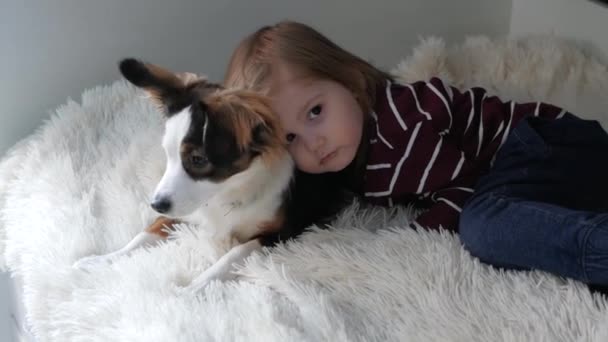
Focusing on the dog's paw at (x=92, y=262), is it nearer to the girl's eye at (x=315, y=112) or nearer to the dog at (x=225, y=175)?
the dog at (x=225, y=175)

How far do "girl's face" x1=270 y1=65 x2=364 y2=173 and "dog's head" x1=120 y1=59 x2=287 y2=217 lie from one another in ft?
0.35

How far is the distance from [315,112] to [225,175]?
0.22m

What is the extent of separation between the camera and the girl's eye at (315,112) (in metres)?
1.19

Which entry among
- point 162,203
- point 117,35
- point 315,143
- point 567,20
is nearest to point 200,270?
point 162,203

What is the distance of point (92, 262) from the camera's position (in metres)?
1.12

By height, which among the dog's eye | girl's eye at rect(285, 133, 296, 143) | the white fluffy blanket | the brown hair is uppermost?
the brown hair

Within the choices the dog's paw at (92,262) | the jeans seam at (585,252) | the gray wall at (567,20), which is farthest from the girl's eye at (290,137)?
the gray wall at (567,20)

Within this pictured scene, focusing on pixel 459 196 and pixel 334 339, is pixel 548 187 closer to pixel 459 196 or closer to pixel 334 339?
pixel 459 196

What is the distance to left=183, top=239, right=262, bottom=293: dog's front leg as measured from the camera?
1.06 m

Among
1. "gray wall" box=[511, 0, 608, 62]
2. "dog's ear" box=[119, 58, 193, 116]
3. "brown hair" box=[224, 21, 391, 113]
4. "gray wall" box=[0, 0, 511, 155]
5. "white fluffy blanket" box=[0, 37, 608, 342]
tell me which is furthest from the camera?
"gray wall" box=[511, 0, 608, 62]

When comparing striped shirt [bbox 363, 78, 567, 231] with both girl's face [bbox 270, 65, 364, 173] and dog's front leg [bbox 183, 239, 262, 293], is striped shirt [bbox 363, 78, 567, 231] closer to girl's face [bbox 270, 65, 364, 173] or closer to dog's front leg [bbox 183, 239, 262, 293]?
girl's face [bbox 270, 65, 364, 173]

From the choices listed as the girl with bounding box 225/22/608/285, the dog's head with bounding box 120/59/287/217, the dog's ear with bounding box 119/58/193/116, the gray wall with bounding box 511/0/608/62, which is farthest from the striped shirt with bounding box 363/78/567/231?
the gray wall with bounding box 511/0/608/62

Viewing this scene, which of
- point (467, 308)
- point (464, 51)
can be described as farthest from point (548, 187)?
point (464, 51)

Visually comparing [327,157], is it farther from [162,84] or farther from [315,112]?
[162,84]
